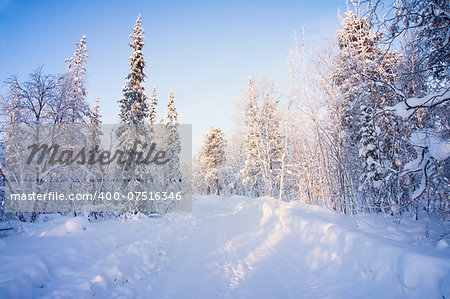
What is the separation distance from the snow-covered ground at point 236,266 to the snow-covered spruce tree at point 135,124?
6.02m

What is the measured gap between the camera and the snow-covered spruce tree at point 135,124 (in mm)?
13203

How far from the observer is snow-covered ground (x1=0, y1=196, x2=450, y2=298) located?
10.7ft

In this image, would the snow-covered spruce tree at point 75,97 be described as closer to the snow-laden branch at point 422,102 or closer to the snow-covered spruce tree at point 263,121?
the snow-covered spruce tree at point 263,121

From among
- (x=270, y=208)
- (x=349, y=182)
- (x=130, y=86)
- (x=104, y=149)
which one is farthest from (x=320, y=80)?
(x=104, y=149)

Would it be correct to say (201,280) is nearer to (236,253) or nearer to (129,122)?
(236,253)

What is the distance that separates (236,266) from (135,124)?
1181cm

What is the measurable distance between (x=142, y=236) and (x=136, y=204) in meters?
6.03

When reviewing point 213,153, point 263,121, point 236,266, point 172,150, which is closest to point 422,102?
point 236,266

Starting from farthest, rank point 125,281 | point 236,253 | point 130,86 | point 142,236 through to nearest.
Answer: point 130,86 < point 142,236 < point 236,253 < point 125,281

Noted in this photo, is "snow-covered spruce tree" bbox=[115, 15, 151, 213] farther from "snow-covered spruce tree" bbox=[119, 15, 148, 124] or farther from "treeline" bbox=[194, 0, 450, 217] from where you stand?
"treeline" bbox=[194, 0, 450, 217]

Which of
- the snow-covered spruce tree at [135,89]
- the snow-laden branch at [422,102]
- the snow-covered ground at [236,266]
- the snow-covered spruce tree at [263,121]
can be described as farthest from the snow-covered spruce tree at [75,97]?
the snow-laden branch at [422,102]

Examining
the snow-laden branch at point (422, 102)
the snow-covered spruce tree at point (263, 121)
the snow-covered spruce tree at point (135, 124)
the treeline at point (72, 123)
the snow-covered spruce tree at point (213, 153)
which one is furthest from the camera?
the snow-covered spruce tree at point (213, 153)

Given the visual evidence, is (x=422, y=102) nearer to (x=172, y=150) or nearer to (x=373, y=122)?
(x=373, y=122)

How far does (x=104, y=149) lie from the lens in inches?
578
